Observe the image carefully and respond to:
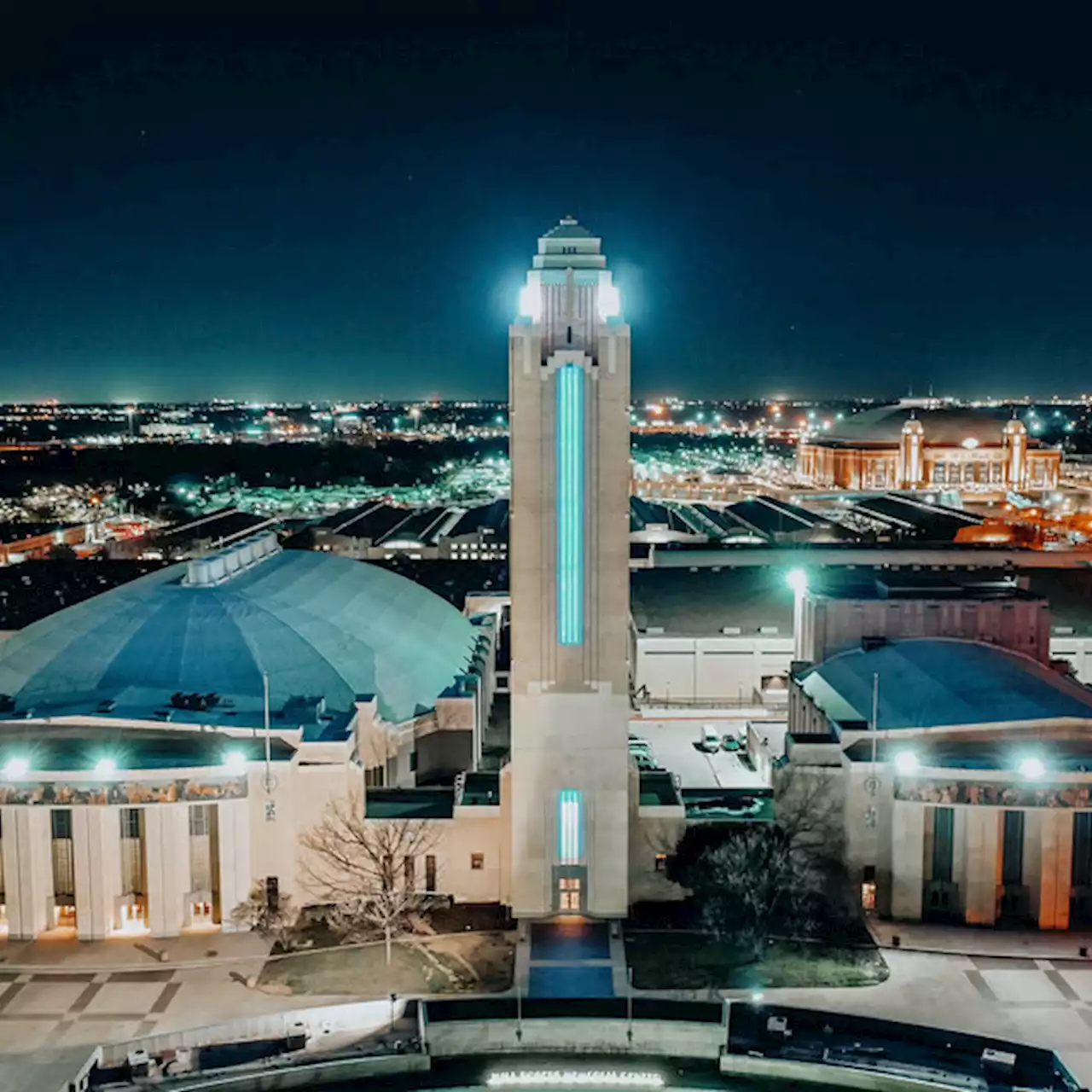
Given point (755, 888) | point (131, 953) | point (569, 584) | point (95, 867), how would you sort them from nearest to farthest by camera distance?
point (131, 953), point (755, 888), point (95, 867), point (569, 584)

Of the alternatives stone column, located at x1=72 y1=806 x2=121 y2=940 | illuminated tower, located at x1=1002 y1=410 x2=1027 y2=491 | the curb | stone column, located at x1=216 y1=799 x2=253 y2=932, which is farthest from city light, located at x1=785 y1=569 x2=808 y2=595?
illuminated tower, located at x1=1002 y1=410 x2=1027 y2=491

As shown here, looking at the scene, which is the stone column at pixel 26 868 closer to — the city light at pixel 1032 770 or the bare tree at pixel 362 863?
the bare tree at pixel 362 863

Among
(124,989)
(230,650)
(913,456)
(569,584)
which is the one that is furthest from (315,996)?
(913,456)

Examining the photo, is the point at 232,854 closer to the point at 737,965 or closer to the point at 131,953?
the point at 131,953

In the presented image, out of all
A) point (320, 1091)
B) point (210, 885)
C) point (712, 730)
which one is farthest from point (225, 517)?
point (320, 1091)

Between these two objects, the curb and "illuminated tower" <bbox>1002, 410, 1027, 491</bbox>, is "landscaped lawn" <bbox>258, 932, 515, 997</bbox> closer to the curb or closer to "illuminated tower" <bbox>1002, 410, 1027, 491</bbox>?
the curb

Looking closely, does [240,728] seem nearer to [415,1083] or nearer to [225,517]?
[415,1083]
